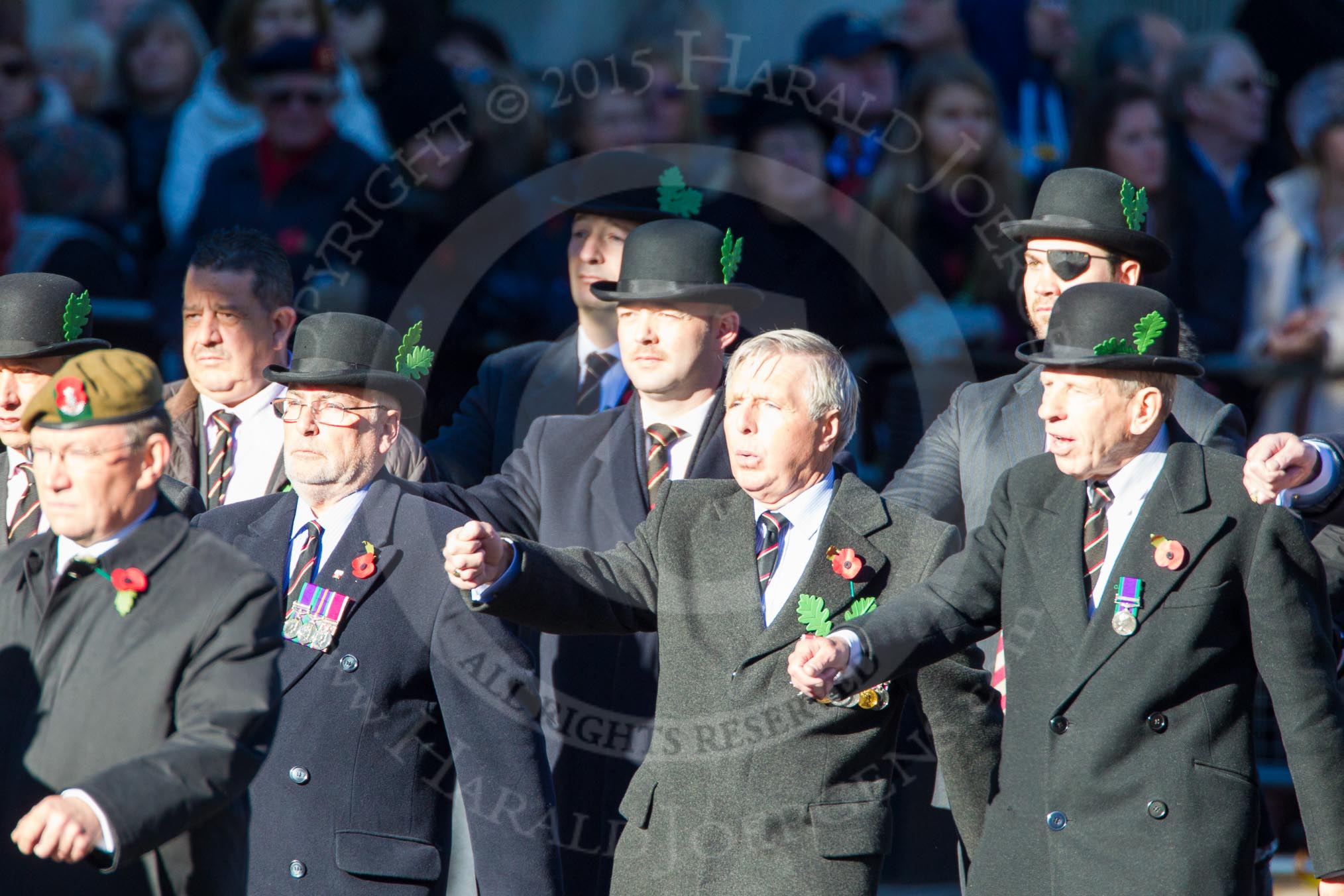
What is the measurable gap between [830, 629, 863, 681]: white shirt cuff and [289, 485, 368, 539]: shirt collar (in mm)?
1242

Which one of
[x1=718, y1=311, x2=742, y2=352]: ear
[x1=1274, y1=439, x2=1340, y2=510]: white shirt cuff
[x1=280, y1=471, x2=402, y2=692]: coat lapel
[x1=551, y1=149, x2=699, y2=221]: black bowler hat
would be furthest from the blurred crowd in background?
[x1=1274, y1=439, x2=1340, y2=510]: white shirt cuff

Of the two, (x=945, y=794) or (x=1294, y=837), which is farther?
(x=1294, y=837)

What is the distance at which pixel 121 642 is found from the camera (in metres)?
3.15

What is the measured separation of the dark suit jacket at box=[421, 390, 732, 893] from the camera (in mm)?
4711

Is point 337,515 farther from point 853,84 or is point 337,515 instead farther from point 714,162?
point 853,84

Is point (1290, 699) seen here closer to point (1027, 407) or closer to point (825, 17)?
point (1027, 407)

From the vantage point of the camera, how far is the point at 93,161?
7336 millimetres

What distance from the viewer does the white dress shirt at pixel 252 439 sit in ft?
15.9

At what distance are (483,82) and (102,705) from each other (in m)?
4.58

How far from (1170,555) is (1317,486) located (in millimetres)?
351

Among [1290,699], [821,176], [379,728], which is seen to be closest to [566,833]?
[379,728]

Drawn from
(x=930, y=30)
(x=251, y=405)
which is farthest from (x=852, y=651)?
(x=930, y=30)

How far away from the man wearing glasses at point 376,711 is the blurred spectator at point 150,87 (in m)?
3.86

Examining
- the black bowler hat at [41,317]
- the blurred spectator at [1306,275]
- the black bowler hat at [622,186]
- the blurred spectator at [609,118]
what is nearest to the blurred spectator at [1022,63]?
the blurred spectator at [1306,275]
